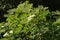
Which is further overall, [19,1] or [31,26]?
[19,1]

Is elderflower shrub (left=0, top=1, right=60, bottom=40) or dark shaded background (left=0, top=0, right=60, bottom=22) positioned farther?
dark shaded background (left=0, top=0, right=60, bottom=22)

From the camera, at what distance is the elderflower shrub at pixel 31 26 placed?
9.83 ft

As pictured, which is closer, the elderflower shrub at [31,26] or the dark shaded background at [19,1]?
the elderflower shrub at [31,26]

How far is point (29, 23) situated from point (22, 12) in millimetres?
237

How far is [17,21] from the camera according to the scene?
312 centimetres

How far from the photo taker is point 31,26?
3004 millimetres

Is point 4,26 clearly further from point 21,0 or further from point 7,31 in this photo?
point 21,0

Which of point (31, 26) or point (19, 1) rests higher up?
point (31, 26)

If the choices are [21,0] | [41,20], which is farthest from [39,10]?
[21,0]

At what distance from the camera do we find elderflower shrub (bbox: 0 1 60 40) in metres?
3.00

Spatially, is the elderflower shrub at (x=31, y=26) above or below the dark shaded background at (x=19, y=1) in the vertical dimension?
above

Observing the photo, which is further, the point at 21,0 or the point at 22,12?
the point at 21,0

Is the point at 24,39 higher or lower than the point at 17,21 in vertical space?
lower

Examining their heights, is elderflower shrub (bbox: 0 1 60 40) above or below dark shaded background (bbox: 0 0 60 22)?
above
